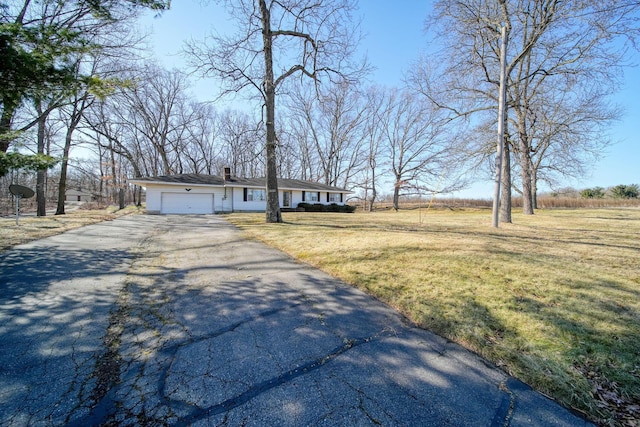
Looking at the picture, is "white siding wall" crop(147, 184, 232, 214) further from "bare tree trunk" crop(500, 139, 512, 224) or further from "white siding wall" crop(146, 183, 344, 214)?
"bare tree trunk" crop(500, 139, 512, 224)

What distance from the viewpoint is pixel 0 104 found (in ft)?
15.4

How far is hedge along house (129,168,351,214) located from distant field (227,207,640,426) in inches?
618

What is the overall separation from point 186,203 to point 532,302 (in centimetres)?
2206

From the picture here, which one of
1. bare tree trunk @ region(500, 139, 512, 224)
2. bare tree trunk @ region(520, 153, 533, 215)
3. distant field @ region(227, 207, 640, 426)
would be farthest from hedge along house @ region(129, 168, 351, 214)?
bare tree trunk @ region(520, 153, 533, 215)

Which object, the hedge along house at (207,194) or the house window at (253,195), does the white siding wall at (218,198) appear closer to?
the hedge along house at (207,194)

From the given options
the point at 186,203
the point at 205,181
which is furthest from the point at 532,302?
the point at 205,181

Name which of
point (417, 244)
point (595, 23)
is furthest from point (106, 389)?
point (595, 23)

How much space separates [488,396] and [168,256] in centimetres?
582

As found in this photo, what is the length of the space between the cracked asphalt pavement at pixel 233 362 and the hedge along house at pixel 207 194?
53.5 ft

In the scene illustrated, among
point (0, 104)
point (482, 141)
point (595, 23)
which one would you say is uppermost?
point (595, 23)

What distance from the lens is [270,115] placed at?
1100cm

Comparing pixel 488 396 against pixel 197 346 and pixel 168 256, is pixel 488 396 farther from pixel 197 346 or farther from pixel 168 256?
pixel 168 256

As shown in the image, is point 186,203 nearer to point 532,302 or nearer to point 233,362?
point 233,362

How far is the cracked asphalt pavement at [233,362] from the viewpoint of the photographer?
5.25ft
